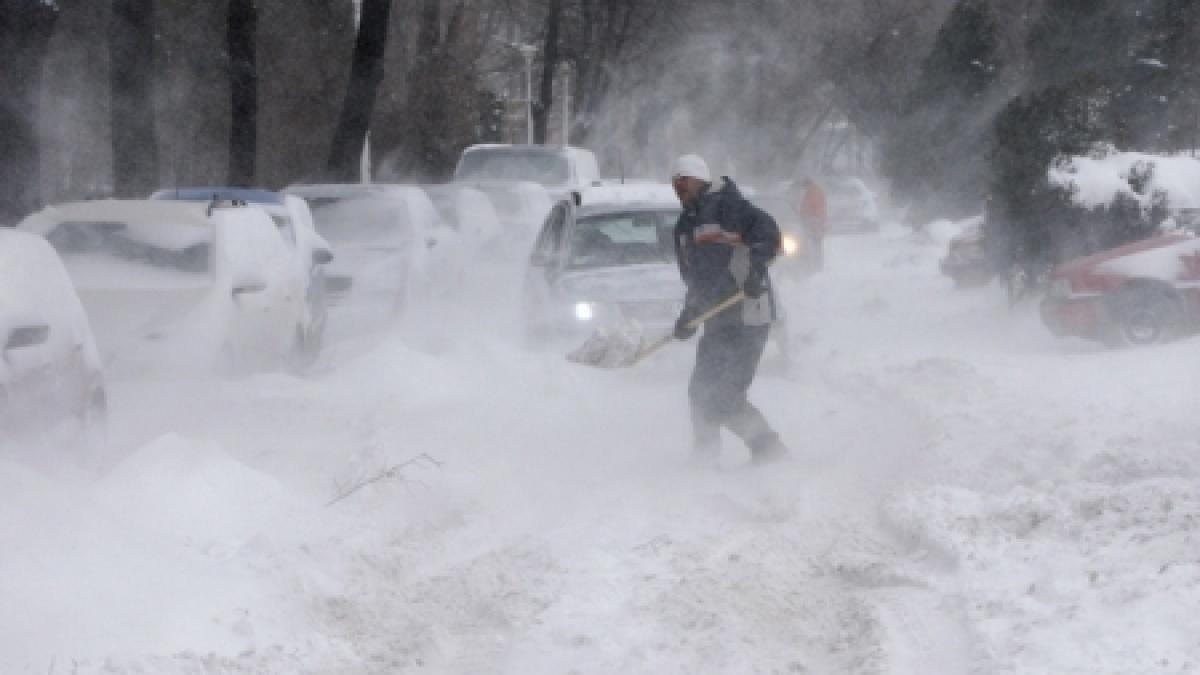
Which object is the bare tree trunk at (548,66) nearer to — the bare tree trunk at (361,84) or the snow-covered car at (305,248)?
the bare tree trunk at (361,84)

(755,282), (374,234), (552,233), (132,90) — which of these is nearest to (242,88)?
(132,90)

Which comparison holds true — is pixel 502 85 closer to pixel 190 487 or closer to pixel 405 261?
pixel 405 261

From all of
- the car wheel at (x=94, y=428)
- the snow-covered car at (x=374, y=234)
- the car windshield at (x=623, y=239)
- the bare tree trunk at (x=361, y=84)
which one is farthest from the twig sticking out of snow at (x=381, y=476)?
the bare tree trunk at (x=361, y=84)

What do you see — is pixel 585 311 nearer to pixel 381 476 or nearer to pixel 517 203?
pixel 381 476

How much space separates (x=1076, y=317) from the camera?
14.0 meters

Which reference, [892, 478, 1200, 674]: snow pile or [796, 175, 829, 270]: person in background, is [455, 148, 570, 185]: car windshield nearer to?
[796, 175, 829, 270]: person in background

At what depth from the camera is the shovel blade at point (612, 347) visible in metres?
10.9

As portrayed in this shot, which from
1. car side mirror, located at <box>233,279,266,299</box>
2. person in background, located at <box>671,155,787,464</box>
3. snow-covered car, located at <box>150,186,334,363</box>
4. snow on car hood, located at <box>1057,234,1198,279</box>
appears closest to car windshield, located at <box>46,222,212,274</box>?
car side mirror, located at <box>233,279,266,299</box>

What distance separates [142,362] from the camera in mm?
10078

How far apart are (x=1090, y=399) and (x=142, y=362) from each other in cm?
554

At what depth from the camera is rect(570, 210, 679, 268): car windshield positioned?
1266 cm

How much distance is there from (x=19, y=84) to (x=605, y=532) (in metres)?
8.47

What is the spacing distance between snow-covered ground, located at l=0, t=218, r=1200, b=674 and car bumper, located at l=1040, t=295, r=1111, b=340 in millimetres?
2525

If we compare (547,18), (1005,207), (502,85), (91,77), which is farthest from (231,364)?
(502,85)
